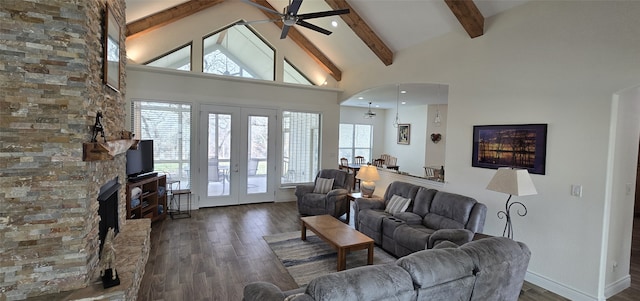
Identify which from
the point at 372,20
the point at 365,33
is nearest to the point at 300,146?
the point at 365,33

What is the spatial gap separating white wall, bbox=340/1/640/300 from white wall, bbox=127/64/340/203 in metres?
3.87

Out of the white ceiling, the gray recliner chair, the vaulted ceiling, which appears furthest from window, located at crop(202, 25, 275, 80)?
the gray recliner chair

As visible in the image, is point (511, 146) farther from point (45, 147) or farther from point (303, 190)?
point (45, 147)

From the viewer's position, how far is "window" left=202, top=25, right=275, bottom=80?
20.8ft

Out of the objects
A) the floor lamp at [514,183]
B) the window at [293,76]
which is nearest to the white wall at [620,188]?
the floor lamp at [514,183]

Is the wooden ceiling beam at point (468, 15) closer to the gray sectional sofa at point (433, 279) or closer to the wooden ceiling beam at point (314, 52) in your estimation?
the gray sectional sofa at point (433, 279)

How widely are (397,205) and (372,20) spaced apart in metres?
3.32

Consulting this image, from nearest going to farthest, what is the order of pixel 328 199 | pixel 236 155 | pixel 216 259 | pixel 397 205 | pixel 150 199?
pixel 216 259, pixel 397 205, pixel 150 199, pixel 328 199, pixel 236 155

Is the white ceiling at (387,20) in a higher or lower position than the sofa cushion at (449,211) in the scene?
higher

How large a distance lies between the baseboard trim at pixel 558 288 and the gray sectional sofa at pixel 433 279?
4.62 feet

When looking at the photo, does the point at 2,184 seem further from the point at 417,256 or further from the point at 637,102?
the point at 637,102

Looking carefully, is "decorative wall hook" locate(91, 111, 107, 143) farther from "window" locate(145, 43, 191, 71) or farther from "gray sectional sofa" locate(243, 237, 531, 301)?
"window" locate(145, 43, 191, 71)

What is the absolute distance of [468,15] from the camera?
12.8ft

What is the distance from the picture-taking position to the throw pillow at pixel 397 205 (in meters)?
4.42
